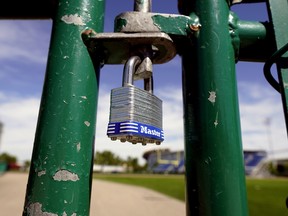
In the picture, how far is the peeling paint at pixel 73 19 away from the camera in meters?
0.80

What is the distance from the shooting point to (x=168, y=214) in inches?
221

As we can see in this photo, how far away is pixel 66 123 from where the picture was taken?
713mm

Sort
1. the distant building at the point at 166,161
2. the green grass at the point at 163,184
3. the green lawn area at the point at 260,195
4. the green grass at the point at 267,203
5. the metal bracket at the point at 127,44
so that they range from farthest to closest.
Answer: the distant building at the point at 166,161, the green grass at the point at 163,184, the green lawn area at the point at 260,195, the green grass at the point at 267,203, the metal bracket at the point at 127,44

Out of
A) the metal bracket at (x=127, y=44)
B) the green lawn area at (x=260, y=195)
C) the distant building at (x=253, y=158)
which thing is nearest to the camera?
the metal bracket at (x=127, y=44)

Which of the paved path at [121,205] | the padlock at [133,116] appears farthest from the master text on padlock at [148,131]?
the paved path at [121,205]

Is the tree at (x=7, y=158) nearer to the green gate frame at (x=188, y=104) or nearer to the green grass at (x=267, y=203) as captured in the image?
the green grass at (x=267, y=203)

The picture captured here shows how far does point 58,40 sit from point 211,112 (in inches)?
21.1

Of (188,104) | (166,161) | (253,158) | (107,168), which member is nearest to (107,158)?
(107,168)

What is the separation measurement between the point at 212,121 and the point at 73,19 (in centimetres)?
55

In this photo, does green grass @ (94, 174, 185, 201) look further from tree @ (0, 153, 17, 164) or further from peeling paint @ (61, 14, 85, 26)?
tree @ (0, 153, 17, 164)

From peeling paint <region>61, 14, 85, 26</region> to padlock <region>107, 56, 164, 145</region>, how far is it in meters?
0.23

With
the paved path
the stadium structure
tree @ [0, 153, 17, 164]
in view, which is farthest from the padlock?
tree @ [0, 153, 17, 164]

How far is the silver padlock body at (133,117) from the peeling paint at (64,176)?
15cm

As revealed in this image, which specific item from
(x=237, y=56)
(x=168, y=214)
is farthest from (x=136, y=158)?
(x=237, y=56)
